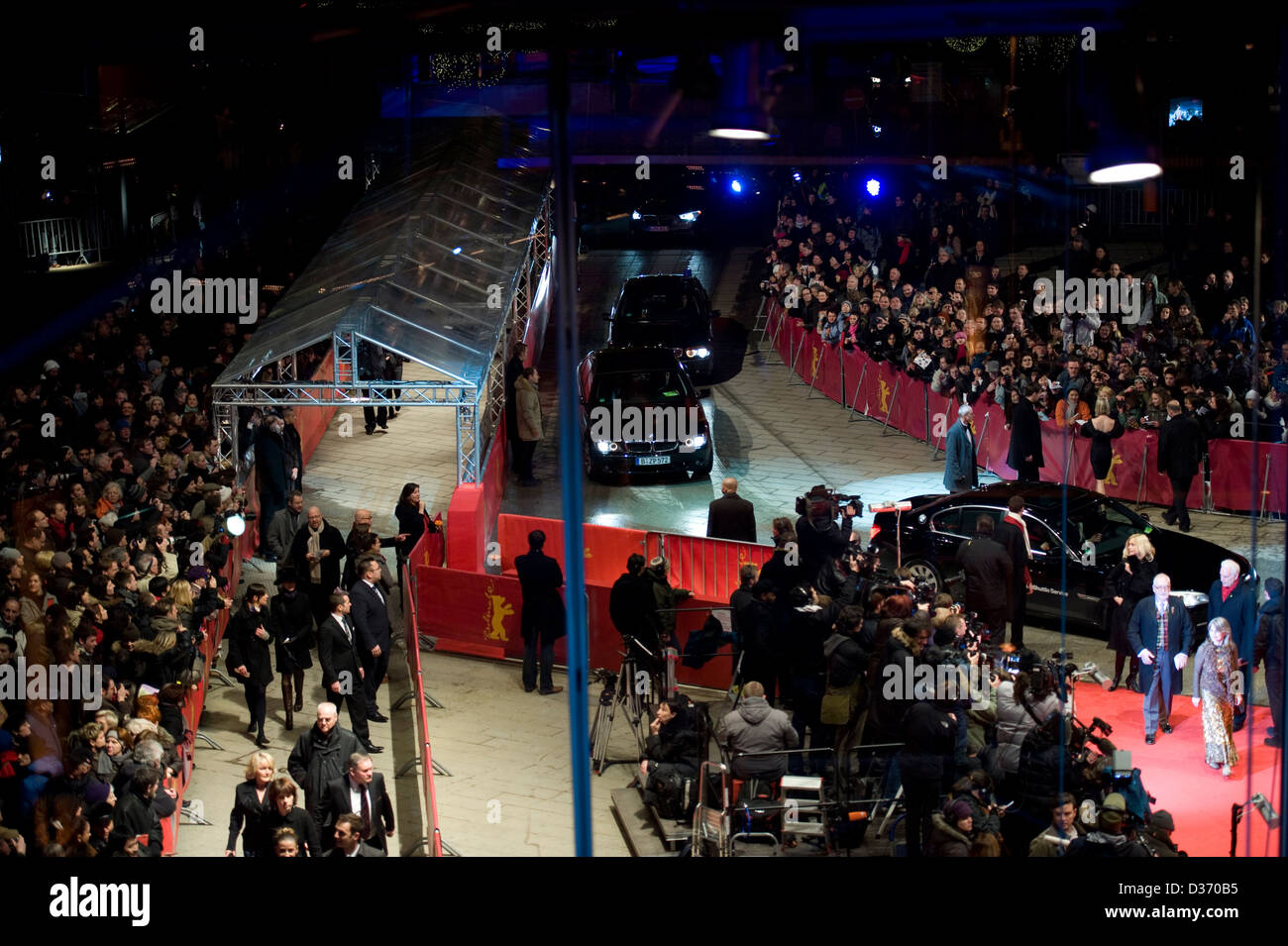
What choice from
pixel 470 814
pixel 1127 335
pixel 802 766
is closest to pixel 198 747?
pixel 470 814

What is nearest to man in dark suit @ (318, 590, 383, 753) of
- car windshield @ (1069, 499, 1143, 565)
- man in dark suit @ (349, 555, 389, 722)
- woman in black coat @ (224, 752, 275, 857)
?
man in dark suit @ (349, 555, 389, 722)

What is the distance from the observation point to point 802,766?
37.2 feet

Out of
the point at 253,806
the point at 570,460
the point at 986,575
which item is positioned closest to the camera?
the point at 570,460

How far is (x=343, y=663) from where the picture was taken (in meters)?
12.9

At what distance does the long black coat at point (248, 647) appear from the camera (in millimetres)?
12930

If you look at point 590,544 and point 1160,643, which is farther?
point 590,544

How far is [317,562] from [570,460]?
10276 mm

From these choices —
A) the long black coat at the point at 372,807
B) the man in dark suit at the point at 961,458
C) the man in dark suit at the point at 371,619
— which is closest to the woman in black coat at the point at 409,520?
the man in dark suit at the point at 371,619

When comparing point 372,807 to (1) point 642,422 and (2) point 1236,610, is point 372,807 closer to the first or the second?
(2) point 1236,610

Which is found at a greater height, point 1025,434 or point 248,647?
point 1025,434

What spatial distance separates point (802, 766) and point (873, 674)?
899mm

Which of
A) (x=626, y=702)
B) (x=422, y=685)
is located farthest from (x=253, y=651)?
(x=626, y=702)

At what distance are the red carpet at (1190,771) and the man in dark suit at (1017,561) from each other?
0.86 meters

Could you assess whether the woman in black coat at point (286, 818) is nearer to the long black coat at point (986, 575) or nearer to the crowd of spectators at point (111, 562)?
the crowd of spectators at point (111, 562)
